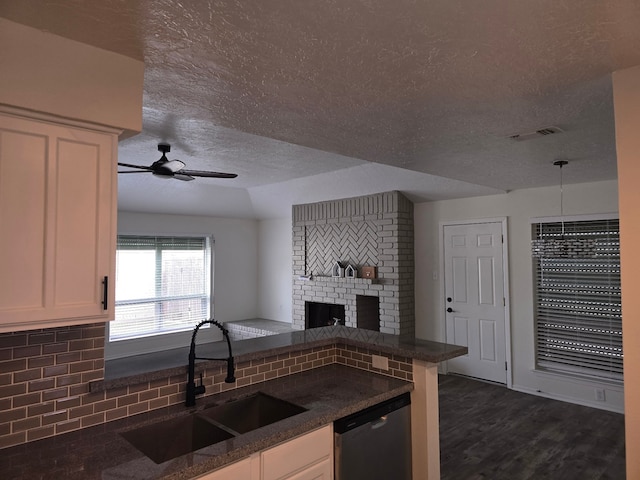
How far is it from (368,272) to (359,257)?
31 centimetres

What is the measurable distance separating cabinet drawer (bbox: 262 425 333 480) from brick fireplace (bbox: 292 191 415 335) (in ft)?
12.6

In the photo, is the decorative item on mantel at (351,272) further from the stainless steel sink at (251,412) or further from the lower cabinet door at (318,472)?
the lower cabinet door at (318,472)

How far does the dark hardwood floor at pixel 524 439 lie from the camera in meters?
3.21

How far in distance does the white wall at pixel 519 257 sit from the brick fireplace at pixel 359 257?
210mm

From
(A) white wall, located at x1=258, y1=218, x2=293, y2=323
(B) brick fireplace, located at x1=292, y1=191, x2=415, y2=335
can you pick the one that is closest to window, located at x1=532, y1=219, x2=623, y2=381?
(B) brick fireplace, located at x1=292, y1=191, x2=415, y2=335

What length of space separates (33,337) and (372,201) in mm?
4889

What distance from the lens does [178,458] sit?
5.01 feet

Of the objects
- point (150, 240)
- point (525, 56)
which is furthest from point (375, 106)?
point (150, 240)

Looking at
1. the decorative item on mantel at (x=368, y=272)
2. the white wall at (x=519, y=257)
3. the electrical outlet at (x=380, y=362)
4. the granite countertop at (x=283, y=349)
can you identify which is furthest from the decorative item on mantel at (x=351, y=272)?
the electrical outlet at (x=380, y=362)

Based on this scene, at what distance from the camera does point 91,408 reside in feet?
5.90

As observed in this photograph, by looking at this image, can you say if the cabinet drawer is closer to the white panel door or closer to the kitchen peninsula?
the kitchen peninsula

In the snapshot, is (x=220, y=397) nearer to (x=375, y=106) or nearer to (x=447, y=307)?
(x=375, y=106)

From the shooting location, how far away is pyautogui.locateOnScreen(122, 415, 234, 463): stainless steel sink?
6.02 ft

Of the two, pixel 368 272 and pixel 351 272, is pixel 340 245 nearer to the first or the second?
pixel 351 272
